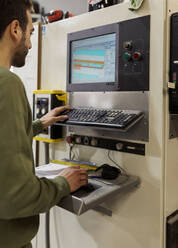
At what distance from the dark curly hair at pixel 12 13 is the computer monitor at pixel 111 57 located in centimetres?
60

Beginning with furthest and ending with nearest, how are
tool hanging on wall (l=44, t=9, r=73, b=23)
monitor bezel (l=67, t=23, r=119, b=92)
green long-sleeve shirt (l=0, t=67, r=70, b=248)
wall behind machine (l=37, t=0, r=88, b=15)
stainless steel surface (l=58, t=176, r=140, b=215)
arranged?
1. wall behind machine (l=37, t=0, r=88, b=15)
2. tool hanging on wall (l=44, t=9, r=73, b=23)
3. monitor bezel (l=67, t=23, r=119, b=92)
4. stainless steel surface (l=58, t=176, r=140, b=215)
5. green long-sleeve shirt (l=0, t=67, r=70, b=248)

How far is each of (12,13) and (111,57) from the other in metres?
0.67

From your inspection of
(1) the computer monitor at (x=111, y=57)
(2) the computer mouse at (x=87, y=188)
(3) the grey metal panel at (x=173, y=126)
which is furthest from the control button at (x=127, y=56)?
(2) the computer mouse at (x=87, y=188)

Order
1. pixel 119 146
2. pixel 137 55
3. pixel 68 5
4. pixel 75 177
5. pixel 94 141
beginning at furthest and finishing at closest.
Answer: pixel 68 5 → pixel 94 141 → pixel 119 146 → pixel 137 55 → pixel 75 177

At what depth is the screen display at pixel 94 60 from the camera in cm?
146

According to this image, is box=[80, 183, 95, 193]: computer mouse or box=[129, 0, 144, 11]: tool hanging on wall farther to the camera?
box=[129, 0, 144, 11]: tool hanging on wall

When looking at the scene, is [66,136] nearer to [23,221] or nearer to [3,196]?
[23,221]

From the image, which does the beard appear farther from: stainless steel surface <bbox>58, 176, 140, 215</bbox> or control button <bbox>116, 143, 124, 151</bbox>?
control button <bbox>116, 143, 124, 151</bbox>

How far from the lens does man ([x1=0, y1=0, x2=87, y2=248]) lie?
0.77 m

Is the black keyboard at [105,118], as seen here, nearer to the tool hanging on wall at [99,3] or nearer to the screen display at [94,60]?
the screen display at [94,60]

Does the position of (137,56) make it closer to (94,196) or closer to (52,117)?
(52,117)

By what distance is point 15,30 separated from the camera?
0.94 m

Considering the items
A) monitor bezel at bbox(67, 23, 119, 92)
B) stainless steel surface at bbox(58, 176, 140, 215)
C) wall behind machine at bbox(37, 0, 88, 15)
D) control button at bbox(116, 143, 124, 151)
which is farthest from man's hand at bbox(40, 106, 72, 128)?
wall behind machine at bbox(37, 0, 88, 15)

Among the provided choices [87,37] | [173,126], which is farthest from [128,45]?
[173,126]
